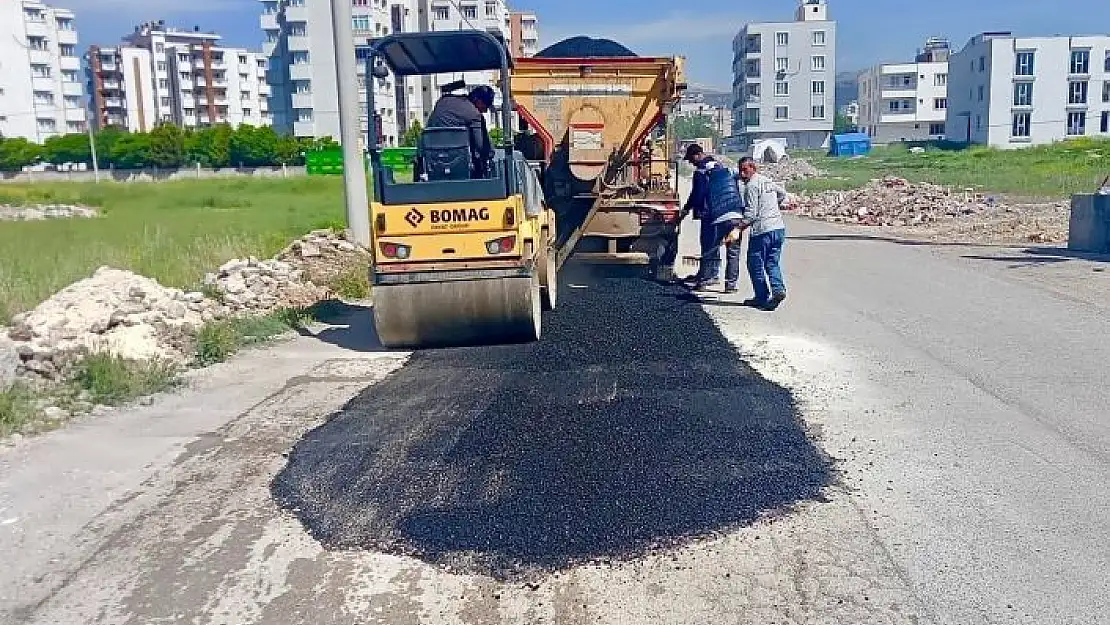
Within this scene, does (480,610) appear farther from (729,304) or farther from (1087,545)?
(729,304)

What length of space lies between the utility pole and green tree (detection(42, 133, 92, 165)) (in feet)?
193

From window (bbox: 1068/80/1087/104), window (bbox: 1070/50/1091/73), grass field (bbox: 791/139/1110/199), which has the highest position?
window (bbox: 1070/50/1091/73)

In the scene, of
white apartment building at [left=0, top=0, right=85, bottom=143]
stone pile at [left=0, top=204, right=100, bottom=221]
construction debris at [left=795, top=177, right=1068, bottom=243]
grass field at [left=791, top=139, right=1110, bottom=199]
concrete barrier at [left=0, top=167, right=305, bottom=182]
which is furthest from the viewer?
white apartment building at [left=0, top=0, right=85, bottom=143]

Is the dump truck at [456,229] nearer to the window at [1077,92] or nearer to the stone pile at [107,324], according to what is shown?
the stone pile at [107,324]

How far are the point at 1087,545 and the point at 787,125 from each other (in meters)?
99.3

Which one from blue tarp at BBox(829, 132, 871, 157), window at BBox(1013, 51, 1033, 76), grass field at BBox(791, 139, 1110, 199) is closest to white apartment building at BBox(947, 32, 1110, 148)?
window at BBox(1013, 51, 1033, 76)

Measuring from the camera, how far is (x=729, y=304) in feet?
35.0

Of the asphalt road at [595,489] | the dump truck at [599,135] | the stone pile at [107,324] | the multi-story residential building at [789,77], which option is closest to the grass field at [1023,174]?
the dump truck at [599,135]

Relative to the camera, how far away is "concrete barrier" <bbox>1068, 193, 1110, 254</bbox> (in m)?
14.2

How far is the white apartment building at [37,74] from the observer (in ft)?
269

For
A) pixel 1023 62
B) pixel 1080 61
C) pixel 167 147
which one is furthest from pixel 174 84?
pixel 1080 61

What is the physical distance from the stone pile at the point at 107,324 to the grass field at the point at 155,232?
1.20 metres

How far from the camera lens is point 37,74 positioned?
84.6m

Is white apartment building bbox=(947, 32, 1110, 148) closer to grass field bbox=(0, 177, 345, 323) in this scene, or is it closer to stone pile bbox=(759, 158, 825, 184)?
stone pile bbox=(759, 158, 825, 184)
